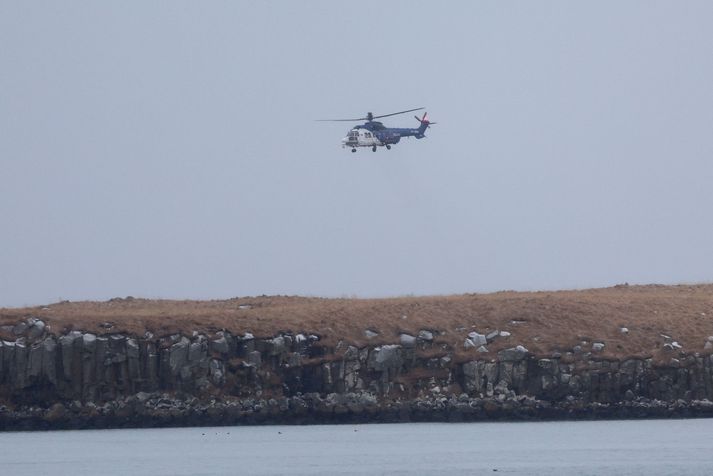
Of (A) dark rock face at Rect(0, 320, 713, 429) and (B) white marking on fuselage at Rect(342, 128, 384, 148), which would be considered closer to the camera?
(A) dark rock face at Rect(0, 320, 713, 429)

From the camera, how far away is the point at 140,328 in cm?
6938

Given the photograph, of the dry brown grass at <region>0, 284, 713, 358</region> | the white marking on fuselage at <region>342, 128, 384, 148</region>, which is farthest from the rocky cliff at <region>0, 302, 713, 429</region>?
the white marking on fuselage at <region>342, 128, 384, 148</region>

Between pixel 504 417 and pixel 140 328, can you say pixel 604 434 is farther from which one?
pixel 140 328

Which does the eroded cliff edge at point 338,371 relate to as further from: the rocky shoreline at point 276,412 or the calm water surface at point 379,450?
the calm water surface at point 379,450

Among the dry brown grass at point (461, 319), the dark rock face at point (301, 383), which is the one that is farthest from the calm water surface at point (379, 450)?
the dry brown grass at point (461, 319)

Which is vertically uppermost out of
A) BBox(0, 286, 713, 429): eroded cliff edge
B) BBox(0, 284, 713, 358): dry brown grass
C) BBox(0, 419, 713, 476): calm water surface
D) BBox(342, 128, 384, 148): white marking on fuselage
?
BBox(342, 128, 384, 148): white marking on fuselage

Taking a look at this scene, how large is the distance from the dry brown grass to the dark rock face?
0.92 meters

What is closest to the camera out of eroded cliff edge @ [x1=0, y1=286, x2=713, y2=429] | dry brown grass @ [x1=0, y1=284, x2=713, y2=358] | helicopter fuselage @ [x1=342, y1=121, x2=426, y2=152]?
eroded cliff edge @ [x1=0, y1=286, x2=713, y2=429]

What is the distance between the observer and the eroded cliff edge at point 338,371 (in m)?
66.3

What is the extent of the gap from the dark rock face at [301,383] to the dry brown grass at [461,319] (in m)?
0.92

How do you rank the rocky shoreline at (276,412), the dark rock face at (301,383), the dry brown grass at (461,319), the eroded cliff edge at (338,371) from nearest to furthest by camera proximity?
1. the dark rock face at (301,383)
2. the eroded cliff edge at (338,371)
3. the rocky shoreline at (276,412)
4. the dry brown grass at (461,319)

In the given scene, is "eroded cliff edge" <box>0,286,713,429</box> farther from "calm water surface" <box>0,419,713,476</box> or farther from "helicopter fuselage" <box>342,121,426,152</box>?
"helicopter fuselage" <box>342,121,426,152</box>

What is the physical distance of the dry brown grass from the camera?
227 feet

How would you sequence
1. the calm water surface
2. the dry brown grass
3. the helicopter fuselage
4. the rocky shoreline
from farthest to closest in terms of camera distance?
the helicopter fuselage < the dry brown grass < the rocky shoreline < the calm water surface
